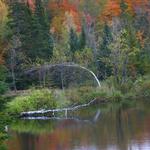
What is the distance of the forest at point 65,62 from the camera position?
48062mm

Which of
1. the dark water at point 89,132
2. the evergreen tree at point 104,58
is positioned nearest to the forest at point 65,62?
the evergreen tree at point 104,58

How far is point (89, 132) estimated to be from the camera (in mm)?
35344

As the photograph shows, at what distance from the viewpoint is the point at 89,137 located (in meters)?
33.6

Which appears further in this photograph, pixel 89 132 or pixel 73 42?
pixel 73 42

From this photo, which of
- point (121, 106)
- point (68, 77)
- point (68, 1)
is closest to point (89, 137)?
point (121, 106)

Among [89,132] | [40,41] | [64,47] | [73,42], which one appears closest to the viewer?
[89,132]

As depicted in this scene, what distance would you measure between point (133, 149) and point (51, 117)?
1407 centimetres

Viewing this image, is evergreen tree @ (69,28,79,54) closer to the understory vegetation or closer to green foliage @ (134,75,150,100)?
the understory vegetation

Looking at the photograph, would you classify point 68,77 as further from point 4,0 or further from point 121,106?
point 4,0

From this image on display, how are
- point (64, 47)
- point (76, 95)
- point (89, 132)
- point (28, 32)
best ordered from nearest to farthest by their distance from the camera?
point (89, 132) < point (76, 95) < point (28, 32) < point (64, 47)

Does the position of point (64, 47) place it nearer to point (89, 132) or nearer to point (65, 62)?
point (65, 62)

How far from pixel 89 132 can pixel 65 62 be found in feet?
61.1

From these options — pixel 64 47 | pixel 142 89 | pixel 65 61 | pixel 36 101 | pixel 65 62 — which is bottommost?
pixel 142 89

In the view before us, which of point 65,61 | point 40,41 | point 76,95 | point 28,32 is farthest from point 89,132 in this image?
point 40,41
